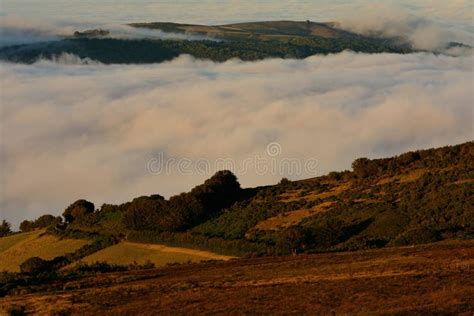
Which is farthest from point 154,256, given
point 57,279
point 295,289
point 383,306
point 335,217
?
point 383,306

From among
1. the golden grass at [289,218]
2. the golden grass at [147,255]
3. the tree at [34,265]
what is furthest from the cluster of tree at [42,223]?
the golden grass at [289,218]

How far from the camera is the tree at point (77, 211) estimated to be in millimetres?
79375

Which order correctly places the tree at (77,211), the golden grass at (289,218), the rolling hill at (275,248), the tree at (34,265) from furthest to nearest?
the tree at (77,211), the golden grass at (289,218), the tree at (34,265), the rolling hill at (275,248)

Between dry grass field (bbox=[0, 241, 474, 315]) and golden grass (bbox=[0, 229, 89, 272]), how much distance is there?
26189 millimetres

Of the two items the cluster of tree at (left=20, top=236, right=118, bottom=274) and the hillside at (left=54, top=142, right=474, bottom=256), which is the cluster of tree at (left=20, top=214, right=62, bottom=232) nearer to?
the hillside at (left=54, top=142, right=474, bottom=256)

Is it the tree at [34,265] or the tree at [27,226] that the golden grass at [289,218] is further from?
the tree at [27,226]

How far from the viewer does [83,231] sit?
7238cm

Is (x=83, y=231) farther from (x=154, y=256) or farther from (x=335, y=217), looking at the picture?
(x=335, y=217)

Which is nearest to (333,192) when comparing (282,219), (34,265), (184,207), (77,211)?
(282,219)

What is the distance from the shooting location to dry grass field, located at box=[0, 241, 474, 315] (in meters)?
29.2

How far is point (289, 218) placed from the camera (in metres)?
64.5

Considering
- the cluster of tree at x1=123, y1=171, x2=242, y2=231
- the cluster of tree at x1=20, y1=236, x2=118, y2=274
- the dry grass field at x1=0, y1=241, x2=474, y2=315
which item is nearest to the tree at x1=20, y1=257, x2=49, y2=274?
the cluster of tree at x1=20, y1=236, x2=118, y2=274

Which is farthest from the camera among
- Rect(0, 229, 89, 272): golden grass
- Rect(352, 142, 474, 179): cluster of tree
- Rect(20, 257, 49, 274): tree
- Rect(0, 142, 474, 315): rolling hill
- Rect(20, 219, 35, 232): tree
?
Rect(20, 219, 35, 232): tree

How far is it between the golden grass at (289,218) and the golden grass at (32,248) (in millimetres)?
15067
